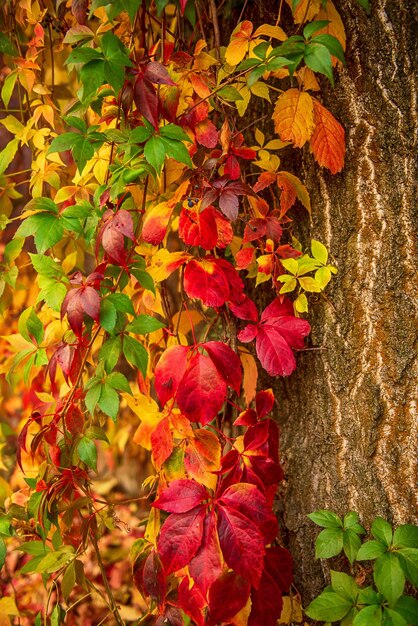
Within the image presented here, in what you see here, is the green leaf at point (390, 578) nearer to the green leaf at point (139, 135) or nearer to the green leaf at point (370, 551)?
the green leaf at point (370, 551)

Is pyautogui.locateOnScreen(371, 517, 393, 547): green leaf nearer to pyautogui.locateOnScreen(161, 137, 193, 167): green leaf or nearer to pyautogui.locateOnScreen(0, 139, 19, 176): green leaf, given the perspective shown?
pyautogui.locateOnScreen(161, 137, 193, 167): green leaf

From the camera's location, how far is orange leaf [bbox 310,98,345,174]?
116cm

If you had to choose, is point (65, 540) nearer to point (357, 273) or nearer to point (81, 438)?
point (81, 438)

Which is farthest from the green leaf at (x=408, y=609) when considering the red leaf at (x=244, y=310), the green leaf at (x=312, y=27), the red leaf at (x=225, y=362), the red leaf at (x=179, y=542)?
the green leaf at (x=312, y=27)

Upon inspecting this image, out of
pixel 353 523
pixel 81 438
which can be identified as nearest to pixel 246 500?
pixel 353 523

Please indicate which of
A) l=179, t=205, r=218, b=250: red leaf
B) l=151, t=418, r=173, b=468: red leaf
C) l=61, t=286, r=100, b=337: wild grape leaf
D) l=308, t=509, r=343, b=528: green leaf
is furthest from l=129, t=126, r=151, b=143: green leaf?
l=308, t=509, r=343, b=528: green leaf

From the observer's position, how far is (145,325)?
116 centimetres

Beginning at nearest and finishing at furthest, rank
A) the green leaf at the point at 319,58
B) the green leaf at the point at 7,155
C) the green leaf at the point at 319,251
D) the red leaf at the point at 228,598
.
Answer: the green leaf at the point at 319,58 → the red leaf at the point at 228,598 → the green leaf at the point at 319,251 → the green leaf at the point at 7,155

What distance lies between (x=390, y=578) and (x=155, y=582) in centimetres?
46

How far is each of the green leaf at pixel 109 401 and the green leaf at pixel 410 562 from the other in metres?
0.61

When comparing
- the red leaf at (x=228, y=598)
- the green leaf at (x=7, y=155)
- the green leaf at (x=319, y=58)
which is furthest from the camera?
the green leaf at (x=7, y=155)

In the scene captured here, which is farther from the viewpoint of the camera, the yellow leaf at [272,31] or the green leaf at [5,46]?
the green leaf at [5,46]

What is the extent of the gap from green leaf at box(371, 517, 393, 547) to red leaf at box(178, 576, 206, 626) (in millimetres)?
361

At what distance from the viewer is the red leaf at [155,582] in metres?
1.15
